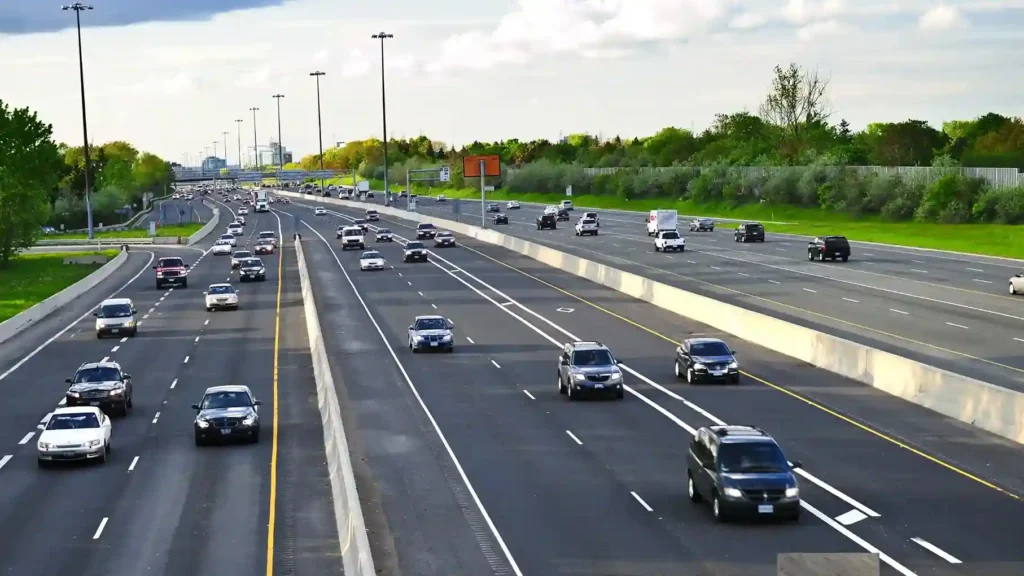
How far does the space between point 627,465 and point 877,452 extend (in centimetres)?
567

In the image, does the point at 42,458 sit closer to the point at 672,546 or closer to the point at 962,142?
the point at 672,546

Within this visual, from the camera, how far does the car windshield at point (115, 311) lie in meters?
58.8

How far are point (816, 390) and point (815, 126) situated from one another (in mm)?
158147

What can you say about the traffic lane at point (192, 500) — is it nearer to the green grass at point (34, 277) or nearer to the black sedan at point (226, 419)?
the black sedan at point (226, 419)

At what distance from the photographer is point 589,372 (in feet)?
124

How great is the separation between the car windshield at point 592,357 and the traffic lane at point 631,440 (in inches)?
59.2

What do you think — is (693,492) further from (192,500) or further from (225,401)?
(225,401)

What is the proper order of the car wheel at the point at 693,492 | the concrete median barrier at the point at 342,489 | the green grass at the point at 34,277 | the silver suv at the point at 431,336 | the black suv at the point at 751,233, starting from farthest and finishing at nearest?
1. the black suv at the point at 751,233
2. the green grass at the point at 34,277
3. the silver suv at the point at 431,336
4. the car wheel at the point at 693,492
5. the concrete median barrier at the point at 342,489

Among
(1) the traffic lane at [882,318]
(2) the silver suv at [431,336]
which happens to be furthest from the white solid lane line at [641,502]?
(2) the silver suv at [431,336]

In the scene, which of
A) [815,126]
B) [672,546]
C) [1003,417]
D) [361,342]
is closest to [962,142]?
[815,126]

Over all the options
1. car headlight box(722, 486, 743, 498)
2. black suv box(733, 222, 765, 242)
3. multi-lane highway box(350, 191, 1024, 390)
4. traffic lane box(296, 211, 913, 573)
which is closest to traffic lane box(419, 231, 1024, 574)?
traffic lane box(296, 211, 913, 573)

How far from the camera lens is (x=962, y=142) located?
7200 inches

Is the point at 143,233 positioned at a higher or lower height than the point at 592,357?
lower

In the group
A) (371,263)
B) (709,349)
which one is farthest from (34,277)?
(709,349)
